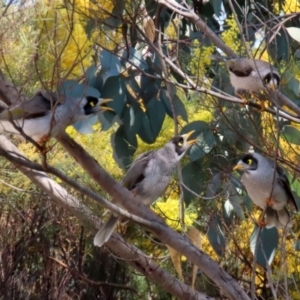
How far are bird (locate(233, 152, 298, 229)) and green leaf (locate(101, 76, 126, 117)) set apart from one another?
0.49 meters

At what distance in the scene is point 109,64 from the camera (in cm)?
295

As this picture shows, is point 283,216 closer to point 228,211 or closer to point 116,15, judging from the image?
point 228,211

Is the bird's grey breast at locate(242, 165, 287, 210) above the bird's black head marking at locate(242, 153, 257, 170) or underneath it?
underneath

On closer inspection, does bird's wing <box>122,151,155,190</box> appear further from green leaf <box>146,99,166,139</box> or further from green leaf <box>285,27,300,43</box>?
green leaf <box>285,27,300,43</box>

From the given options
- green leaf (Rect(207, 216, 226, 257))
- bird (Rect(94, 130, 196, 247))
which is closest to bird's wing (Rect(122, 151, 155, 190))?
bird (Rect(94, 130, 196, 247))

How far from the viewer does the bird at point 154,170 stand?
3.04 m

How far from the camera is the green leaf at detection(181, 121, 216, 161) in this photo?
3.06 m

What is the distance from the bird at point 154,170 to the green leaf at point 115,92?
0.71 ft

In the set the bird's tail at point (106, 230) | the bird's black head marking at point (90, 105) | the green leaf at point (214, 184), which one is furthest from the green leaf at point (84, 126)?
the green leaf at point (214, 184)

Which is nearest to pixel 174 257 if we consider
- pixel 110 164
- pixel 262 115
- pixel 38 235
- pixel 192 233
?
pixel 192 233

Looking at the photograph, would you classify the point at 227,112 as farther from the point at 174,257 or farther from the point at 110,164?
the point at 110,164

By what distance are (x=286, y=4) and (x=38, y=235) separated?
5.66 ft

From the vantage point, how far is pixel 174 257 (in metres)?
2.82

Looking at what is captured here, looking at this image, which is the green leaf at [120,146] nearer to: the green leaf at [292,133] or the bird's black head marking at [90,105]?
the bird's black head marking at [90,105]
